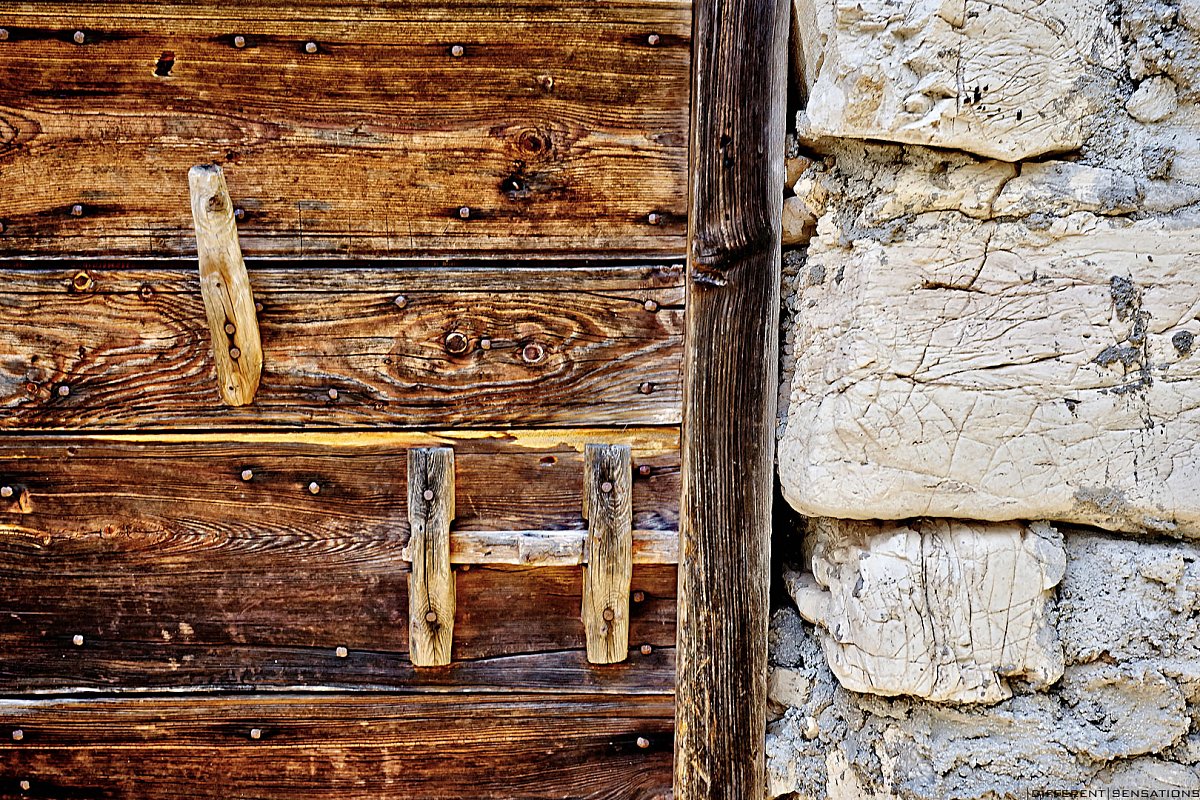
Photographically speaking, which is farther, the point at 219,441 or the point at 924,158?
the point at 219,441

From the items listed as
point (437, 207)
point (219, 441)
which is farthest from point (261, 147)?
point (219, 441)

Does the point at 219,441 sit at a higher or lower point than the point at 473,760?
higher

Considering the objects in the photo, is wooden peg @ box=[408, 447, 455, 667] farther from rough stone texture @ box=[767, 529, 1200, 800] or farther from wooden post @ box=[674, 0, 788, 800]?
rough stone texture @ box=[767, 529, 1200, 800]

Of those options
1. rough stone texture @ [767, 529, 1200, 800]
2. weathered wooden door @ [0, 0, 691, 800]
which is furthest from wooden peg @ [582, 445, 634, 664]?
rough stone texture @ [767, 529, 1200, 800]

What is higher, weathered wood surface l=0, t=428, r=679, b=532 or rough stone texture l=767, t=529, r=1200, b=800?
weathered wood surface l=0, t=428, r=679, b=532

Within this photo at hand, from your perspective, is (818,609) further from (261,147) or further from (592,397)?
(261,147)

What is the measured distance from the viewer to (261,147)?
39.7 inches

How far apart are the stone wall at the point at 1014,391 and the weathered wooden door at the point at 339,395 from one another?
247mm

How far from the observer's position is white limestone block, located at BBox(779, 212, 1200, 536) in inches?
34.4

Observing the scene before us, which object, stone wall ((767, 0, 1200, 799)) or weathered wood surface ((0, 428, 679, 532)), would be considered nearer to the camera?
stone wall ((767, 0, 1200, 799))

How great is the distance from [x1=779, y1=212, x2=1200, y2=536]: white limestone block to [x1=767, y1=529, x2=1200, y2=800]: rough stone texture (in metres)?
0.07

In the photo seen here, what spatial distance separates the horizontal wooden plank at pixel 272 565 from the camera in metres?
1.03

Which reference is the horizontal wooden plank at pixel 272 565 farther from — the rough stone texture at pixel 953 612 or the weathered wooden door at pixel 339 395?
the rough stone texture at pixel 953 612

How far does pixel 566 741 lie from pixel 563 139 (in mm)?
797
